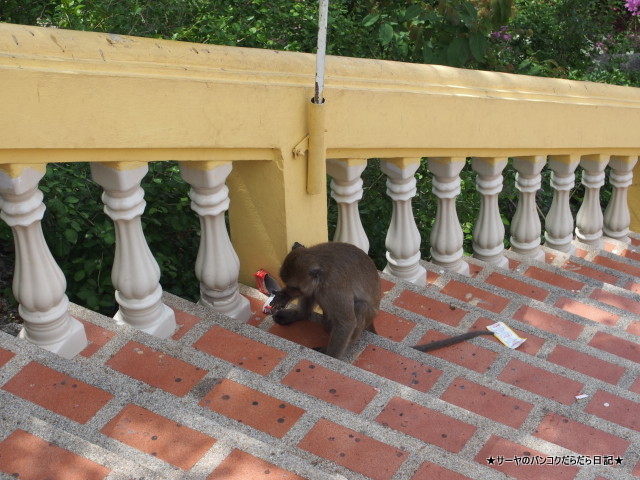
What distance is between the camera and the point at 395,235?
435cm

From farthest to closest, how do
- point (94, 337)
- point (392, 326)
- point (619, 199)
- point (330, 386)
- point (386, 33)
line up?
point (386, 33)
point (619, 199)
point (392, 326)
point (94, 337)
point (330, 386)

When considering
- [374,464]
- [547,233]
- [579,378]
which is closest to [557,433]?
[579,378]

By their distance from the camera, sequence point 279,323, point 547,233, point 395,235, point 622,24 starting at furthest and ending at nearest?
point 622,24
point 547,233
point 395,235
point 279,323

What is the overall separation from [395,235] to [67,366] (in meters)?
2.00

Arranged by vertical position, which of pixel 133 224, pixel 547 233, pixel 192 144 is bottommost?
pixel 547 233

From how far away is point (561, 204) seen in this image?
5.27 metres

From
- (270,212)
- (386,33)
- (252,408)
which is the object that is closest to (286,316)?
(270,212)

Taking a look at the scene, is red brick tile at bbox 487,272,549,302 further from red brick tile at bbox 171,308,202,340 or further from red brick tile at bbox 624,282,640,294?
red brick tile at bbox 171,308,202,340

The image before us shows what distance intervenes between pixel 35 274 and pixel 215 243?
0.81 m

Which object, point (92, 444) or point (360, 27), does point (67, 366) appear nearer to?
point (92, 444)

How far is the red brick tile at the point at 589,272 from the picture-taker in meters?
5.22

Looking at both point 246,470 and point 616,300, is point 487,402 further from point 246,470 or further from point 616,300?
point 616,300

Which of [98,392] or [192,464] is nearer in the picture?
[192,464]

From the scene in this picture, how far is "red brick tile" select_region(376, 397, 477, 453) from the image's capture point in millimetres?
2910
